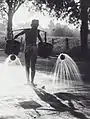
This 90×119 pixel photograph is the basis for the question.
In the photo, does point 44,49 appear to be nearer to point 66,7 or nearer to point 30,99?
point 30,99

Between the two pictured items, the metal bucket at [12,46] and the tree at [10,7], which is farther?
the tree at [10,7]

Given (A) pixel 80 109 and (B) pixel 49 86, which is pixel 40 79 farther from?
(A) pixel 80 109

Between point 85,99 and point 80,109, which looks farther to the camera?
point 85,99

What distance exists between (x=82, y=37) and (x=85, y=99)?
65.8 feet

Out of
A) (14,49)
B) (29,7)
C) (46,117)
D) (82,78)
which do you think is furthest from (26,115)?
(29,7)

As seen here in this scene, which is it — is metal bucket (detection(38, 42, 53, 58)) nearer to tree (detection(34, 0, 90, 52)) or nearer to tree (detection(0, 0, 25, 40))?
tree (detection(34, 0, 90, 52))

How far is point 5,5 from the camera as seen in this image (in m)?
58.3

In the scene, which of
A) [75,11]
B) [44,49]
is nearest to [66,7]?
[75,11]

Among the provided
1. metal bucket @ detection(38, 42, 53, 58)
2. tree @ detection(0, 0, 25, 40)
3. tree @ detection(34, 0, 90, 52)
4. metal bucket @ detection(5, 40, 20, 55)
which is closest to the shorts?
metal bucket @ detection(38, 42, 53, 58)

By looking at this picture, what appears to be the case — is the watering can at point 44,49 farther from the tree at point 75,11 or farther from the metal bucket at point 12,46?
the tree at point 75,11

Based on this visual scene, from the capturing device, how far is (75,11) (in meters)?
31.1

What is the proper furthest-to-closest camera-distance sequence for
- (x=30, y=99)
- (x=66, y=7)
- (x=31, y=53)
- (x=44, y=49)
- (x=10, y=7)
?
(x=10, y=7) < (x=66, y=7) < (x=44, y=49) < (x=31, y=53) < (x=30, y=99)

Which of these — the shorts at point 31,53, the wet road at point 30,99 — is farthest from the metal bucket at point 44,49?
the wet road at point 30,99

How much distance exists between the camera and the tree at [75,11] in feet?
94.8
